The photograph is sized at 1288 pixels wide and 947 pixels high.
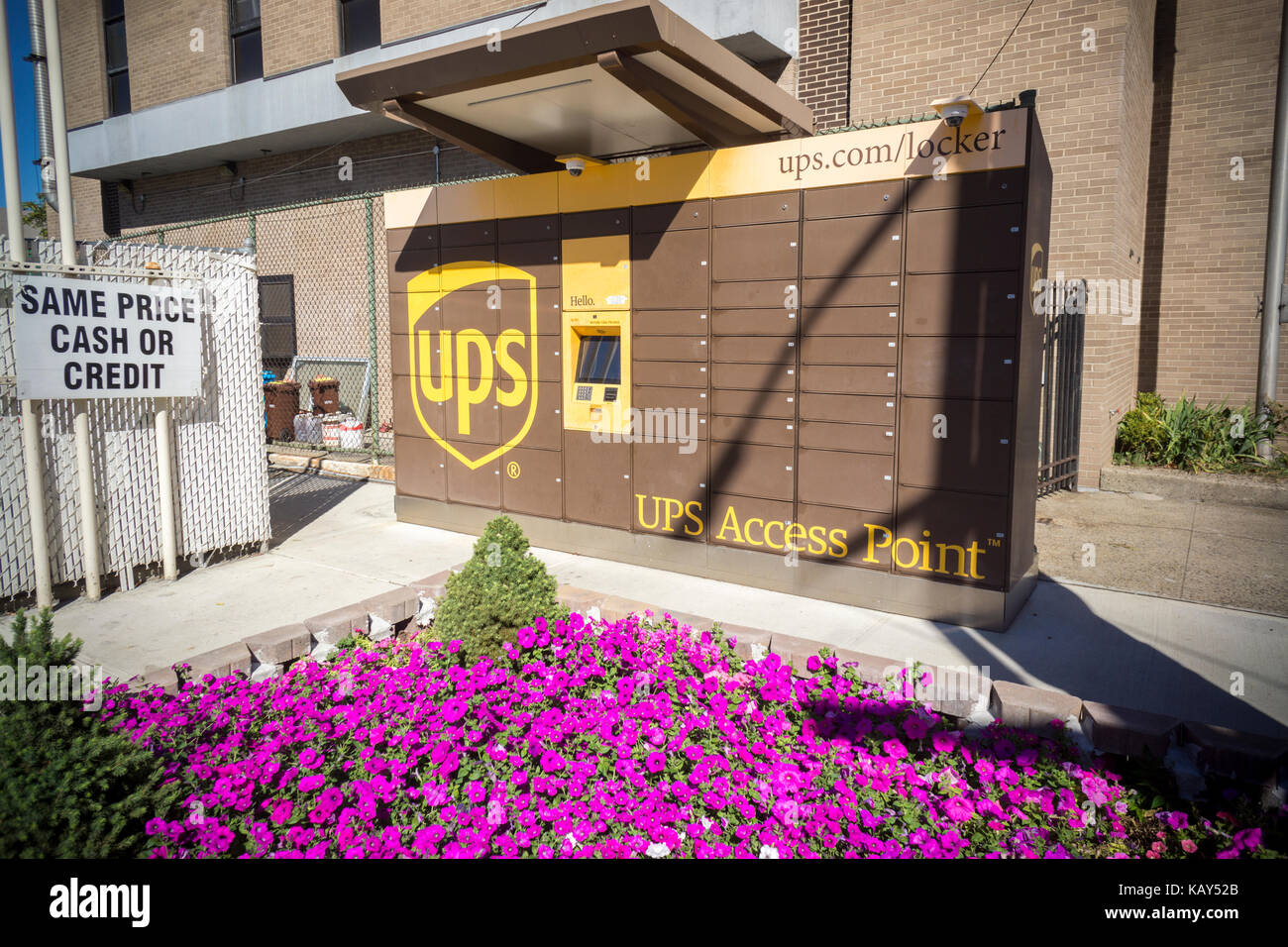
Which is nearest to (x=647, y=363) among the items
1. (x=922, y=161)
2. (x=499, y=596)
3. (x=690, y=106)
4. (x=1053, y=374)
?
(x=690, y=106)

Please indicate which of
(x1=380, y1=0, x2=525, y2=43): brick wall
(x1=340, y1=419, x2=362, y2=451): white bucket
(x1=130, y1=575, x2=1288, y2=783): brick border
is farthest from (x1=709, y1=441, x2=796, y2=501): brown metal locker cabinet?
(x1=380, y1=0, x2=525, y2=43): brick wall

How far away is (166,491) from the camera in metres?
6.50

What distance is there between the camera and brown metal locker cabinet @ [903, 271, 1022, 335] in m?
5.20

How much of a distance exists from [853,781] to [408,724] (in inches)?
75.9

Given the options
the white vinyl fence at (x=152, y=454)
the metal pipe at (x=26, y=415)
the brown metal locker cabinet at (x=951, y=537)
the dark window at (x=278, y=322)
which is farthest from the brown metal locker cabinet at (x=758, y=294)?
the dark window at (x=278, y=322)

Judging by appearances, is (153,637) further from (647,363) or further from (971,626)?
(971,626)

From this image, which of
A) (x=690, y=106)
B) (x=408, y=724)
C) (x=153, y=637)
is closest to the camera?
(x=408, y=724)

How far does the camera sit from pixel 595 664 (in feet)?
13.7

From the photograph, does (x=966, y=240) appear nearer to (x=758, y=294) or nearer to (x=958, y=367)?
(x=958, y=367)

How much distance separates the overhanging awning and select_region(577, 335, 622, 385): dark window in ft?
5.81

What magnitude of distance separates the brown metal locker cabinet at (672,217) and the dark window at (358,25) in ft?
32.0

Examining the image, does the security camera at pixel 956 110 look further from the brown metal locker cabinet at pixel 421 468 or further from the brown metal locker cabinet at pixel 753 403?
the brown metal locker cabinet at pixel 421 468

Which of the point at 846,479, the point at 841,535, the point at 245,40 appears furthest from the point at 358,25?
the point at 841,535

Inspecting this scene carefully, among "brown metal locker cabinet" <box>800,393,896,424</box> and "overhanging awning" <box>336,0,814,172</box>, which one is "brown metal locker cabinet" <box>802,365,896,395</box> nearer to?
"brown metal locker cabinet" <box>800,393,896,424</box>
